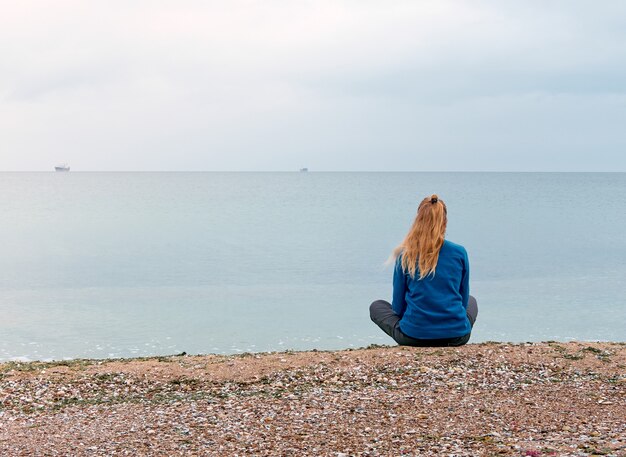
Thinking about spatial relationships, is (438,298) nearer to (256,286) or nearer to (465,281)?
(465,281)

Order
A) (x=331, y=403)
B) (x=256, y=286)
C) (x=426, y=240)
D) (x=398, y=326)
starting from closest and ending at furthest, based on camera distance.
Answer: (x=331, y=403)
(x=426, y=240)
(x=398, y=326)
(x=256, y=286)

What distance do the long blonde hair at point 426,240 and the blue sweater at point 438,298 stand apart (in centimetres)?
11

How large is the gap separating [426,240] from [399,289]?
69cm

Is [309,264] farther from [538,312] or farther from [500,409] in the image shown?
[500,409]

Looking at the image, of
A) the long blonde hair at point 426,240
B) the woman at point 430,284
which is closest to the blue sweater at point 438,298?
the woman at point 430,284

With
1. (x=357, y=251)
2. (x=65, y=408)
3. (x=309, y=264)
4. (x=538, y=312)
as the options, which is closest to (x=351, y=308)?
(x=538, y=312)

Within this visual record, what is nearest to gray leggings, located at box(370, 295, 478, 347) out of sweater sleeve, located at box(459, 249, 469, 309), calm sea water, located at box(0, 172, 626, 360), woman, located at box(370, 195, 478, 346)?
woman, located at box(370, 195, 478, 346)

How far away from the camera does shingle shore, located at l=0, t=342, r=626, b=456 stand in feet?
17.6

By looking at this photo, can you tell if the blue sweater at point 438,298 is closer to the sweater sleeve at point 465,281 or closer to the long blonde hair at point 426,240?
the sweater sleeve at point 465,281

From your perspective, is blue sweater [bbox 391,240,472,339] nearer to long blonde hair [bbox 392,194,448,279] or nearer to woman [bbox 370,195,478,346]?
woman [bbox 370,195,478,346]

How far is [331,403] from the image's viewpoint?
639cm

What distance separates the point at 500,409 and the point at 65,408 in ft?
13.0

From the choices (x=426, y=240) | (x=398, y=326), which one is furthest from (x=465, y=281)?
(x=398, y=326)

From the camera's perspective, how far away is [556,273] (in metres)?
26.6
